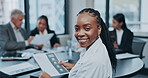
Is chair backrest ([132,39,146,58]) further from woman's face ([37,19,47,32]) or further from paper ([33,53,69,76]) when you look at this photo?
paper ([33,53,69,76])

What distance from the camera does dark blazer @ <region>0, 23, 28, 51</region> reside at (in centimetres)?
274

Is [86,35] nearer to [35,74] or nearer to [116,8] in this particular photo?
[35,74]

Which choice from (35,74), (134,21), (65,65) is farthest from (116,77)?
(134,21)

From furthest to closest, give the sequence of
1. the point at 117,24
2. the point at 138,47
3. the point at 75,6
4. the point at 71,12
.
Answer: the point at 71,12
the point at 75,6
the point at 117,24
the point at 138,47

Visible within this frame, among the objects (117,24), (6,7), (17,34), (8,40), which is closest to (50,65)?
(8,40)

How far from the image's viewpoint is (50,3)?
4824mm

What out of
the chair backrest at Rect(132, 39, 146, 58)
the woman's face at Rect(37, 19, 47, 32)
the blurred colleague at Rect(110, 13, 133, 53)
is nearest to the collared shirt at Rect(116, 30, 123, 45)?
the blurred colleague at Rect(110, 13, 133, 53)

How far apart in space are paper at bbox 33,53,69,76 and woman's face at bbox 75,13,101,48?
50 centimetres

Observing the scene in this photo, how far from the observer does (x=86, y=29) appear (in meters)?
1.01

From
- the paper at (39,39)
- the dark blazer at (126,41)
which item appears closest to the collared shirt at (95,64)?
the paper at (39,39)

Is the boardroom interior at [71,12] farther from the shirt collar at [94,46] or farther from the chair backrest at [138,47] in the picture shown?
the shirt collar at [94,46]

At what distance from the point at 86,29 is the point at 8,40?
2062mm

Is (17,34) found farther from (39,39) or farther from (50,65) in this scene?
(50,65)

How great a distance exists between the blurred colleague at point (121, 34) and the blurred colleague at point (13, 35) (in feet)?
4.35
